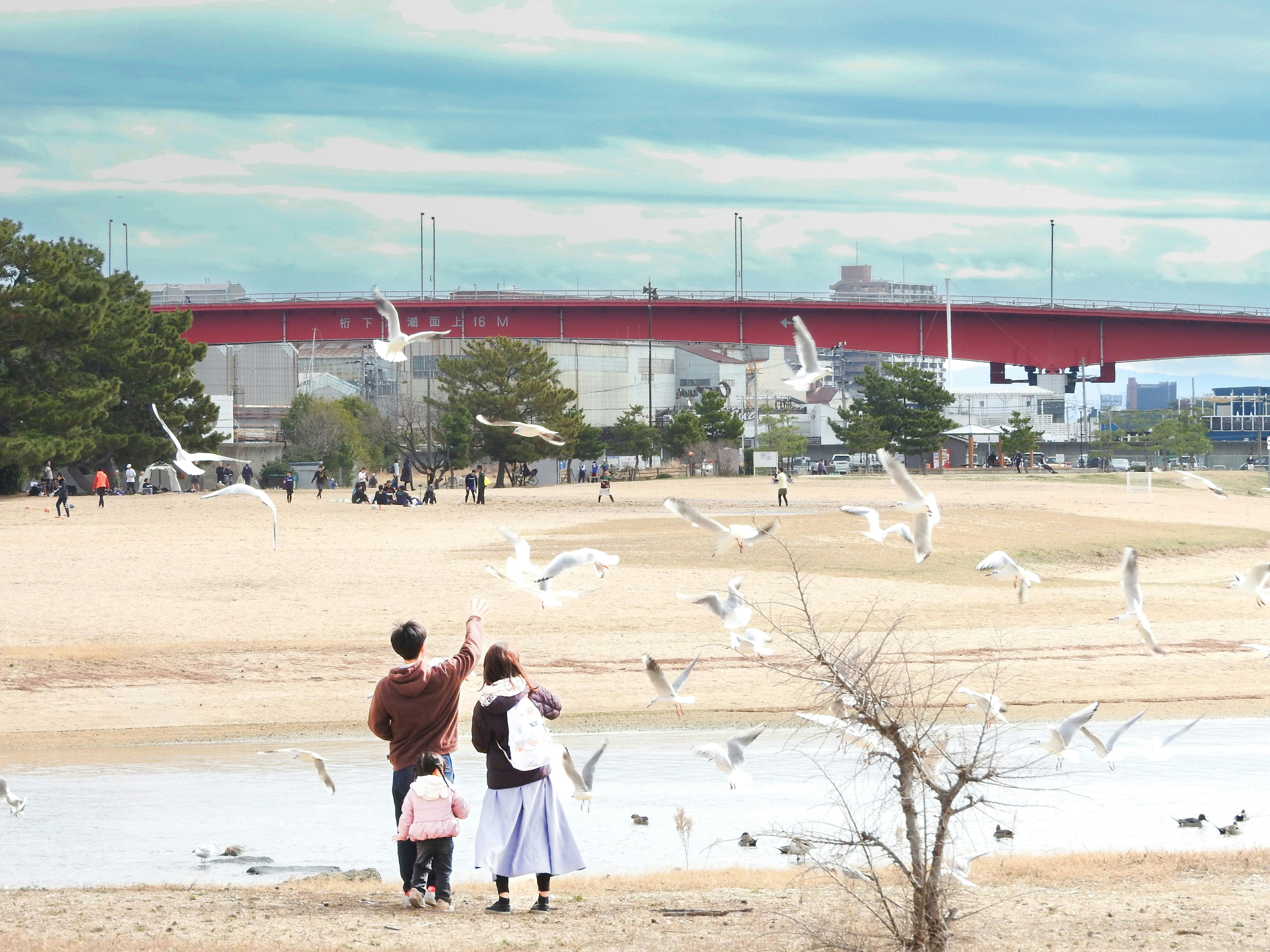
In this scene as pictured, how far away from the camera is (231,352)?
10181 cm

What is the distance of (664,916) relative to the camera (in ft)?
29.3

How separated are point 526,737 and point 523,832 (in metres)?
0.65

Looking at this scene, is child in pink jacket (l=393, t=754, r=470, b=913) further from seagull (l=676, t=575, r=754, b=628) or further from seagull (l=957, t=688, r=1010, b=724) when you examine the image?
seagull (l=957, t=688, r=1010, b=724)

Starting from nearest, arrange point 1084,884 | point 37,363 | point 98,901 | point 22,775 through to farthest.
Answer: point 98,901 → point 1084,884 → point 22,775 → point 37,363

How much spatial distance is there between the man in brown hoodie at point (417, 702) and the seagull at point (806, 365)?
2966mm

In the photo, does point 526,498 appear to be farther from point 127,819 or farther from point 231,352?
point 231,352

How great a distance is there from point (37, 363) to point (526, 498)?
20.0 meters

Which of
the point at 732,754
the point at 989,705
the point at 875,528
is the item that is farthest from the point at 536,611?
the point at 989,705

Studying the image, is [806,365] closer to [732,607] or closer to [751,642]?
[732,607]

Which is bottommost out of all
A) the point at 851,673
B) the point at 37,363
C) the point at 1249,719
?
the point at 1249,719

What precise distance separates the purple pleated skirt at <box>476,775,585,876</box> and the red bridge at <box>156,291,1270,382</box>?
254ft

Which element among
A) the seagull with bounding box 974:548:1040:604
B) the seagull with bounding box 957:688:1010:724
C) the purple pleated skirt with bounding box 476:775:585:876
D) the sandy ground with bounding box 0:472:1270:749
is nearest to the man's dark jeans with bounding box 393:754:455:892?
the purple pleated skirt with bounding box 476:775:585:876

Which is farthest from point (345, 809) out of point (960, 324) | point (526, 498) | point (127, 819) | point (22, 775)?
point (960, 324)

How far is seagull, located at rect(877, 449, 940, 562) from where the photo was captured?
29.5 ft
